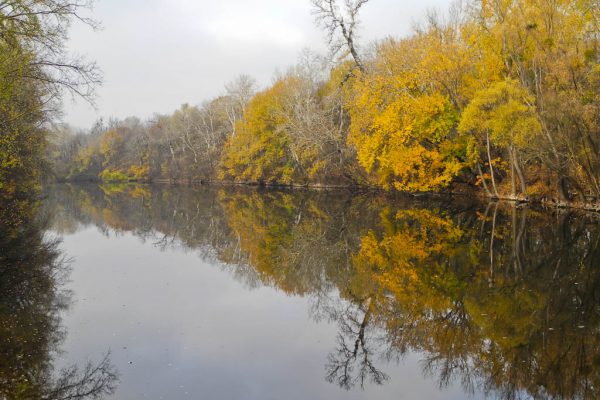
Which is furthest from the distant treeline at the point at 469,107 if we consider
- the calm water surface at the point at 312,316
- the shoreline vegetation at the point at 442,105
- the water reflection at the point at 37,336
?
the water reflection at the point at 37,336

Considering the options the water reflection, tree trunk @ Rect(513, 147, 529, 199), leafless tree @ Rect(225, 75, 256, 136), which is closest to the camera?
the water reflection

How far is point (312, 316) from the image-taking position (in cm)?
979

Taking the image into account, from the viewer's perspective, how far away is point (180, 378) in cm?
682

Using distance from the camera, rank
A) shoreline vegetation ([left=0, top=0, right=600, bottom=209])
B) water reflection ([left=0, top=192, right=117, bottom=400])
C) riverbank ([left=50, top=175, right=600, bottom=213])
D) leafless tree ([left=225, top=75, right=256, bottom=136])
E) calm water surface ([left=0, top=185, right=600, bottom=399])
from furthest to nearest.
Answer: leafless tree ([left=225, top=75, right=256, bottom=136]) → riverbank ([left=50, top=175, right=600, bottom=213]) → shoreline vegetation ([left=0, top=0, right=600, bottom=209]) → calm water surface ([left=0, top=185, right=600, bottom=399]) → water reflection ([left=0, top=192, right=117, bottom=400])

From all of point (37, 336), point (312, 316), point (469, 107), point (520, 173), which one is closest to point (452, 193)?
point (520, 173)

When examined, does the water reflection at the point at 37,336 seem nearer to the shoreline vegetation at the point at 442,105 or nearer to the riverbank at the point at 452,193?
the shoreline vegetation at the point at 442,105

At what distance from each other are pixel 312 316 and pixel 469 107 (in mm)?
19296

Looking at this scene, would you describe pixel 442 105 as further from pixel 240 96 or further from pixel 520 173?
pixel 240 96

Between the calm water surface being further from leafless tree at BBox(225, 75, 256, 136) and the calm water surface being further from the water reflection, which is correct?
leafless tree at BBox(225, 75, 256, 136)

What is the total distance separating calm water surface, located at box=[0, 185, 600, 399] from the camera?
6.64 meters

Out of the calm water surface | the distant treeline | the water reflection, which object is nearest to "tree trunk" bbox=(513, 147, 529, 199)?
the distant treeline

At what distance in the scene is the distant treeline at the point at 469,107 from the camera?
20875mm

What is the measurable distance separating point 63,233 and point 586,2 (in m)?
26.7

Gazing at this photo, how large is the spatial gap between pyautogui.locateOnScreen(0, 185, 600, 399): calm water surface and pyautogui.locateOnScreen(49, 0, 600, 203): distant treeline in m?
5.59
